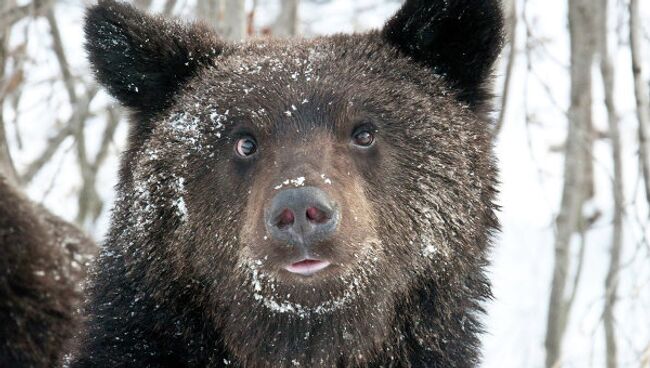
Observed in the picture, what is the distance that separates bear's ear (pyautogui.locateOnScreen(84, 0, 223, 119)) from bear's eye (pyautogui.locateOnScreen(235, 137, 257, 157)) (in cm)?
51

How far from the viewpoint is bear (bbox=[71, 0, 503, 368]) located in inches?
153

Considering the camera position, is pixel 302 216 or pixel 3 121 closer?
pixel 302 216

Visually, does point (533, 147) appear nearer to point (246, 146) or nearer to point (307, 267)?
point (246, 146)

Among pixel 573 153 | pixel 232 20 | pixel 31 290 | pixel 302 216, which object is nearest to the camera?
pixel 302 216

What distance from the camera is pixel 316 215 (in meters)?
3.50

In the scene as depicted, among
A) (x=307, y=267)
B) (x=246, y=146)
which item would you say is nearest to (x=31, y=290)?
(x=246, y=146)

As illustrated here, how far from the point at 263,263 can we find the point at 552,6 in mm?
11781

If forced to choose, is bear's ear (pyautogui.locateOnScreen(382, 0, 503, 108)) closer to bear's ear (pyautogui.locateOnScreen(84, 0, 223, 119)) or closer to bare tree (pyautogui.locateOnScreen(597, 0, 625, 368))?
bear's ear (pyautogui.locateOnScreen(84, 0, 223, 119))

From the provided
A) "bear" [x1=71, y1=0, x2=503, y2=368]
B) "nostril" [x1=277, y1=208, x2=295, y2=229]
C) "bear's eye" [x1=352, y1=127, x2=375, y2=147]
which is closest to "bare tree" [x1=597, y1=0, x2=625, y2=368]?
"bear" [x1=71, y1=0, x2=503, y2=368]

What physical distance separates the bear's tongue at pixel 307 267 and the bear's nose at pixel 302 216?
0.12 meters

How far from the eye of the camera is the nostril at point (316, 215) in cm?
348

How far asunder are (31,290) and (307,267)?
2.25 metres

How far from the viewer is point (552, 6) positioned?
14.5m

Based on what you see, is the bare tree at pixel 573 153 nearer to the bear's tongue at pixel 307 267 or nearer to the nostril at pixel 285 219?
the bear's tongue at pixel 307 267
